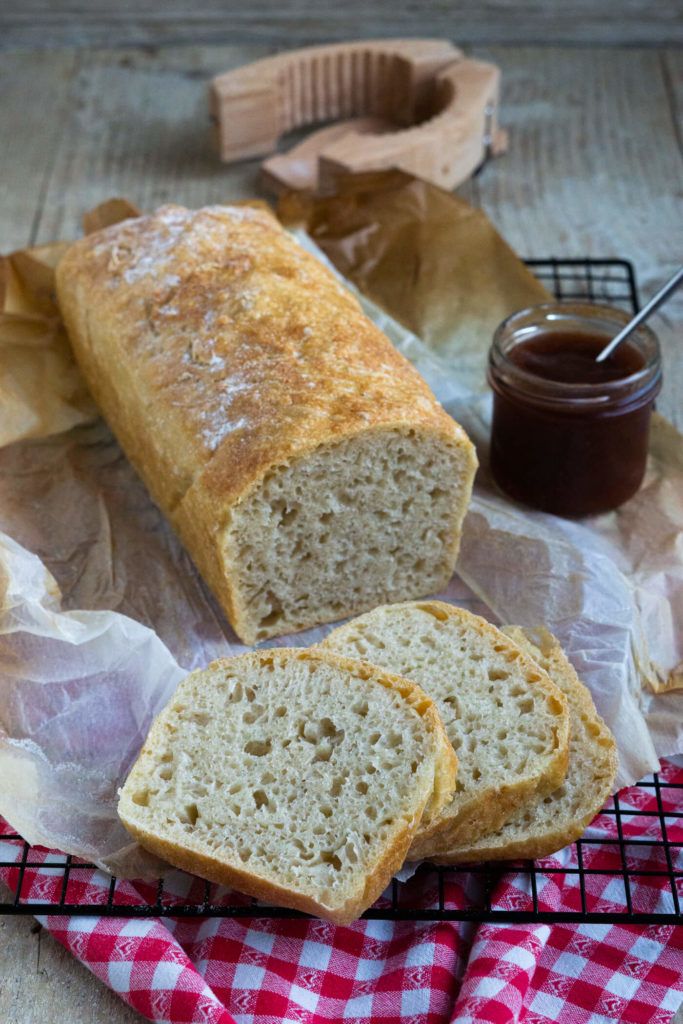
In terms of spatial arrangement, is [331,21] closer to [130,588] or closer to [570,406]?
[570,406]

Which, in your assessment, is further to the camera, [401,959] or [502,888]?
[502,888]

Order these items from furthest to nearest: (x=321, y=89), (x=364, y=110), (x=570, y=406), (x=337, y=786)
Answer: (x=364, y=110), (x=321, y=89), (x=570, y=406), (x=337, y=786)

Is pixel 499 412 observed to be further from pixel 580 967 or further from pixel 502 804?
pixel 580 967

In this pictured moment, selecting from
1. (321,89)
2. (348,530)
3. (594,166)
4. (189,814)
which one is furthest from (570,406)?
(321,89)

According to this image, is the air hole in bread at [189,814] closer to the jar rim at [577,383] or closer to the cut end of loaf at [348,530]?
the cut end of loaf at [348,530]

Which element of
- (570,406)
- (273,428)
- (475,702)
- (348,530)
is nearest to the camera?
(475,702)

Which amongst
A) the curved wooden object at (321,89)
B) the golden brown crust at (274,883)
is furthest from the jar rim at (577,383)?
the curved wooden object at (321,89)
